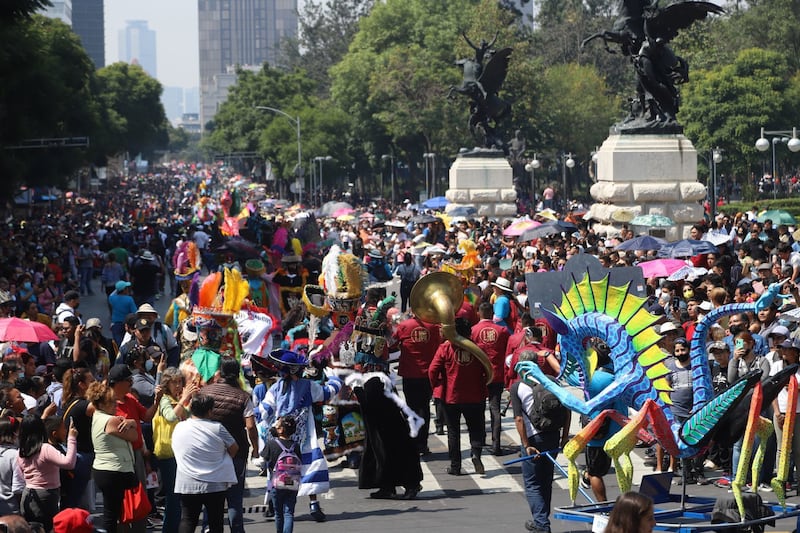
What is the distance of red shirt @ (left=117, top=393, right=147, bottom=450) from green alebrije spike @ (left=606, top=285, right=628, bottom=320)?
3486 millimetres

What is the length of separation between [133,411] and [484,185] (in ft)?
112

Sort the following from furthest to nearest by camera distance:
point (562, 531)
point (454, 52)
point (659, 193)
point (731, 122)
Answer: point (454, 52)
point (731, 122)
point (659, 193)
point (562, 531)

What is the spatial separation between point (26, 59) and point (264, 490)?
30.9 meters

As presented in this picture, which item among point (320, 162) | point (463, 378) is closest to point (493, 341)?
point (463, 378)

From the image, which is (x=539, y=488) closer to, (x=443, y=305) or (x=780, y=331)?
(x=443, y=305)

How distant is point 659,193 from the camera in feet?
91.2

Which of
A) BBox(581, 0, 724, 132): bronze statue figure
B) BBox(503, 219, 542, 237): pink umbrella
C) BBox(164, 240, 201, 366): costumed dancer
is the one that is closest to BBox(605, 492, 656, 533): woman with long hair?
BBox(164, 240, 201, 366): costumed dancer

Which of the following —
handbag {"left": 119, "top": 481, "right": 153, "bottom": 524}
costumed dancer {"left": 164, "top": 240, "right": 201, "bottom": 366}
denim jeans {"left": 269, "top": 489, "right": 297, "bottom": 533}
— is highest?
costumed dancer {"left": 164, "top": 240, "right": 201, "bottom": 366}

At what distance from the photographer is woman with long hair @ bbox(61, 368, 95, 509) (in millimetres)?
10328

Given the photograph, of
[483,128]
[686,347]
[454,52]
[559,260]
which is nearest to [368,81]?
[454,52]

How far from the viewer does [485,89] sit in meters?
44.6

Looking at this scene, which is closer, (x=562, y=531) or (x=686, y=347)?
(x=562, y=531)

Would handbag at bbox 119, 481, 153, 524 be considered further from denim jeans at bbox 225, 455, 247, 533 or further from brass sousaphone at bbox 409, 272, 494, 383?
brass sousaphone at bbox 409, 272, 494, 383

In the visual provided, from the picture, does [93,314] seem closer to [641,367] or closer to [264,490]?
[264,490]
